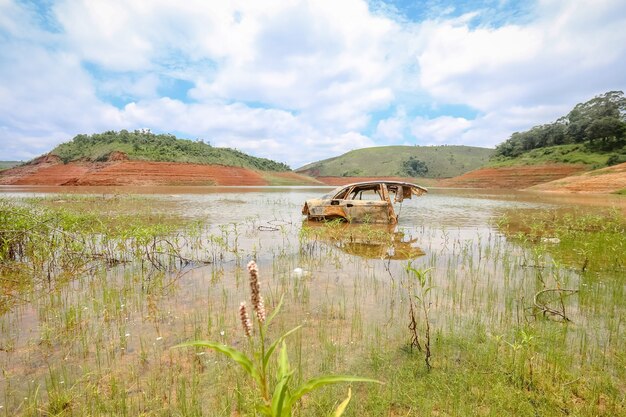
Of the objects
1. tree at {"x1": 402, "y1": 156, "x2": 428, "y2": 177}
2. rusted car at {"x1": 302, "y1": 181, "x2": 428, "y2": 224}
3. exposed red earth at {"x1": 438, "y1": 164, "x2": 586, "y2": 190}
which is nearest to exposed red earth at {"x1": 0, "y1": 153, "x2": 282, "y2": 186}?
rusted car at {"x1": 302, "y1": 181, "x2": 428, "y2": 224}

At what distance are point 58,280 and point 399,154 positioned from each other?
4989 inches

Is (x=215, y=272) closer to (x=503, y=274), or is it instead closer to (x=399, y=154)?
(x=503, y=274)

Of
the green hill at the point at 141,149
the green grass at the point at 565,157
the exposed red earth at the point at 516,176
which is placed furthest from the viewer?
the green hill at the point at 141,149

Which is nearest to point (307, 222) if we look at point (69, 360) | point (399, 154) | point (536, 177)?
point (69, 360)

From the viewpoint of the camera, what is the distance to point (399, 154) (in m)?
125

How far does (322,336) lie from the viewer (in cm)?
432

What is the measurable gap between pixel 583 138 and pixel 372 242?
235 ft

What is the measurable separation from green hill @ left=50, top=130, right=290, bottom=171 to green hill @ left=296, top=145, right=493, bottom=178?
4644 cm

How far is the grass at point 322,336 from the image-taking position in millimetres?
3049

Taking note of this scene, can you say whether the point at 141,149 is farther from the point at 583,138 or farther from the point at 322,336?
the point at 583,138

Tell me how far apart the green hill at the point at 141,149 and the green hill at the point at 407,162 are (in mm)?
46438

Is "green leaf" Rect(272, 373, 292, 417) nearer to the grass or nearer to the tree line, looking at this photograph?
the grass

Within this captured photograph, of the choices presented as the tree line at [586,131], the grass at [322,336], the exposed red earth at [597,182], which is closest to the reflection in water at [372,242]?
the grass at [322,336]

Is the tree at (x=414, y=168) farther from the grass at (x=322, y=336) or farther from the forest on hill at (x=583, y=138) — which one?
the grass at (x=322, y=336)
